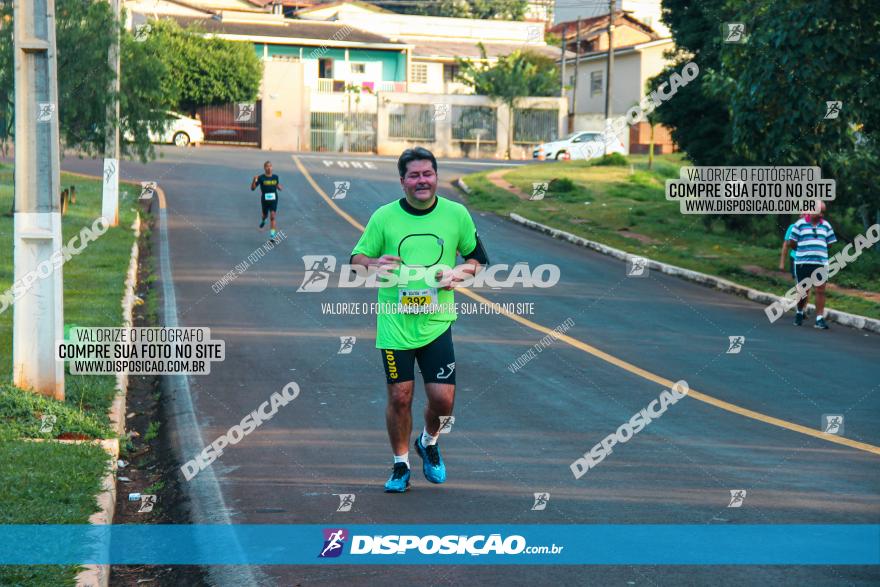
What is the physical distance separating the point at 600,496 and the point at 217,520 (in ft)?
8.13

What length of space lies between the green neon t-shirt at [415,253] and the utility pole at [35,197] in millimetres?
3938

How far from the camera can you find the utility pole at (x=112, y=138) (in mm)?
26281

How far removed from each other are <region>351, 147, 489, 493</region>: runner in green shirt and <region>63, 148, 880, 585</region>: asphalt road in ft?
2.68

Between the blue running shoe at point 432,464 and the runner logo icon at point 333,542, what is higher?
the blue running shoe at point 432,464

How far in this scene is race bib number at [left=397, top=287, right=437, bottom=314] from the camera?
298 inches

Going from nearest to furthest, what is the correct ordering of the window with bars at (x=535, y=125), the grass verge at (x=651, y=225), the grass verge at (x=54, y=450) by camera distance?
the grass verge at (x=54, y=450), the grass verge at (x=651, y=225), the window with bars at (x=535, y=125)

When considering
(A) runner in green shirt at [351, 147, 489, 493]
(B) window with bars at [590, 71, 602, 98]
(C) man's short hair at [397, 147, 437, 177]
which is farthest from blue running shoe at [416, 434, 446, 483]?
(B) window with bars at [590, 71, 602, 98]

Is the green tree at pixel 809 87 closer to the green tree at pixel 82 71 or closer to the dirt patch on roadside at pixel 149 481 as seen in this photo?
the dirt patch on roadside at pixel 149 481

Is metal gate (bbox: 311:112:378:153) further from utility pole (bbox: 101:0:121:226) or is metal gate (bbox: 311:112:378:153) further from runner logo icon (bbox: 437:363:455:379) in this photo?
runner logo icon (bbox: 437:363:455:379)

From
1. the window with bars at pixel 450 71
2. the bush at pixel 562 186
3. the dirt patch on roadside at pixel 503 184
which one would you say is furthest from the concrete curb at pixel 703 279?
the window with bars at pixel 450 71

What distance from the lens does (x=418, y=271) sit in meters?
7.56

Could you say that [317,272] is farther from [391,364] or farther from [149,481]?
[391,364]

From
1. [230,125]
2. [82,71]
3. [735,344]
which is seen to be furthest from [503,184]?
[230,125]

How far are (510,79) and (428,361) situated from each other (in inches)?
2273
